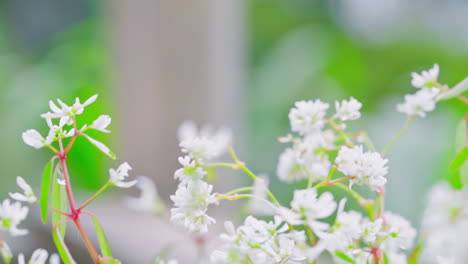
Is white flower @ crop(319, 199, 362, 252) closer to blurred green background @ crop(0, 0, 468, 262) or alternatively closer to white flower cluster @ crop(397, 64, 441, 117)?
white flower cluster @ crop(397, 64, 441, 117)

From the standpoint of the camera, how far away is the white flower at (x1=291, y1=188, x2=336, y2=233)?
0.21 m

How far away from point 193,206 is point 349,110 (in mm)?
78

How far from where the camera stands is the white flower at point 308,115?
25 centimetres

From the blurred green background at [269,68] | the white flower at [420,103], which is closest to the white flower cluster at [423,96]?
the white flower at [420,103]

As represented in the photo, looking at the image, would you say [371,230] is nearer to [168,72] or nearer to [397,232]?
[397,232]

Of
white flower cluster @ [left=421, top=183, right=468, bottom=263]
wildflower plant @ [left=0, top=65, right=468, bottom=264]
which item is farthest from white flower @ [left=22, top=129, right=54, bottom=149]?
white flower cluster @ [left=421, top=183, right=468, bottom=263]

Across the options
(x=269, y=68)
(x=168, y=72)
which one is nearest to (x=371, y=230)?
(x=168, y=72)

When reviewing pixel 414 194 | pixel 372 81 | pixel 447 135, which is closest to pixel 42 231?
pixel 414 194

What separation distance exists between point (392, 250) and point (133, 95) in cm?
117

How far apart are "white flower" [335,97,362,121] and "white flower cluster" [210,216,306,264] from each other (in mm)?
54

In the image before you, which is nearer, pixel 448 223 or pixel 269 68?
pixel 448 223

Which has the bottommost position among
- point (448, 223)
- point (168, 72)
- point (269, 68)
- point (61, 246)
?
point (61, 246)

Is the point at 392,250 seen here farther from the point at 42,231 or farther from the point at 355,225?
the point at 42,231

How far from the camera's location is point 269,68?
2471 mm
